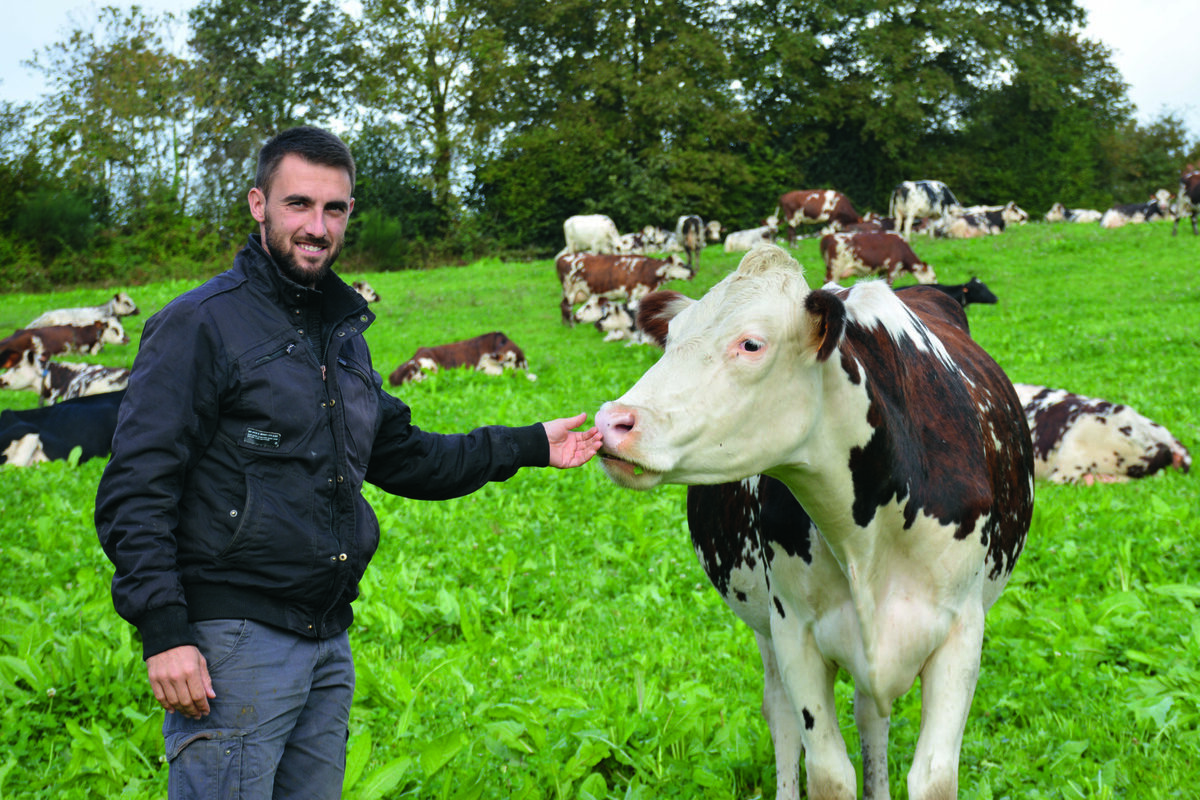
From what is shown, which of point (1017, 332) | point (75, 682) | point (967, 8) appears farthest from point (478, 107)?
point (75, 682)

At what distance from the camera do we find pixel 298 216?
2.65m

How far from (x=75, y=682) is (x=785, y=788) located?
3214 mm

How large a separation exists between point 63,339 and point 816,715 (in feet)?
55.9

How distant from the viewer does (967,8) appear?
37.4m

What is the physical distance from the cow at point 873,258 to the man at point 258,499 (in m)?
17.5

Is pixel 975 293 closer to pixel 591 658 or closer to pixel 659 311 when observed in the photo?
pixel 591 658

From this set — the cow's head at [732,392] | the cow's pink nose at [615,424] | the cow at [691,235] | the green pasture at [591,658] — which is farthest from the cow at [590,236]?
the cow's pink nose at [615,424]

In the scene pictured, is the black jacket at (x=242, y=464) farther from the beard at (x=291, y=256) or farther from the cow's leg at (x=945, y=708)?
the cow's leg at (x=945, y=708)

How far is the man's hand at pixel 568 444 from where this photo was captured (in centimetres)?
335

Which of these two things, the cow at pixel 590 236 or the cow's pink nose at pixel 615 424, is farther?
the cow at pixel 590 236

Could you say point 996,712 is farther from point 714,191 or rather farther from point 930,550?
point 714,191

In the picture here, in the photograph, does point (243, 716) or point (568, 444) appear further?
point (568, 444)

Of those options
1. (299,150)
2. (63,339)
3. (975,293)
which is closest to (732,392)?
(299,150)

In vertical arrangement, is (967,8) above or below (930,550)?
above
